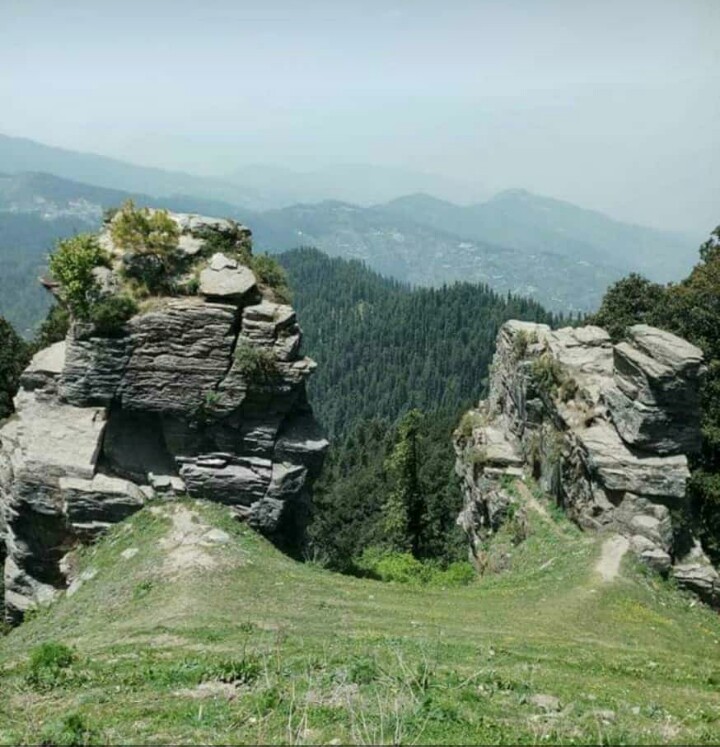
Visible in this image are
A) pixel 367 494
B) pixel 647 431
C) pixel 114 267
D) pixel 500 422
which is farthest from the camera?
pixel 367 494

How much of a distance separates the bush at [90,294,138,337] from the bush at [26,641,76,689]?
16.7 meters

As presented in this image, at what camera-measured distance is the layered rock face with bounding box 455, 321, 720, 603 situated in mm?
30672

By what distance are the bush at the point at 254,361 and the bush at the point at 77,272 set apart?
280 inches

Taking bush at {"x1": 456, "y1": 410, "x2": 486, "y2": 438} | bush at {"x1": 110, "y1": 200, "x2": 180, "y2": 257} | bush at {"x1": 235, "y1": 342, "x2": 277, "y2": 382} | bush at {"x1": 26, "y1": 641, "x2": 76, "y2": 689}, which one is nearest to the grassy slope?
bush at {"x1": 26, "y1": 641, "x2": 76, "y2": 689}

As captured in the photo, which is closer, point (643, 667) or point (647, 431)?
point (643, 667)

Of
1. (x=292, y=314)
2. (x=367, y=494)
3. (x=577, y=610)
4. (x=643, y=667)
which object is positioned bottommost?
(x=367, y=494)

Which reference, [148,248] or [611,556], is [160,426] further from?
[611,556]

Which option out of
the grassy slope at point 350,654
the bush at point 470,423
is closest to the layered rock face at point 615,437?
the grassy slope at point 350,654

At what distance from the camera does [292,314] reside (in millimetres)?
33188

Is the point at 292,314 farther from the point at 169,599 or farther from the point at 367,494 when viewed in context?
the point at 367,494

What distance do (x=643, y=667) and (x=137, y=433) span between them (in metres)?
24.1

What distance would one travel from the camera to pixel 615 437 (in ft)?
109

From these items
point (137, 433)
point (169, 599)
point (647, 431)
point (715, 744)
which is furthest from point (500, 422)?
point (715, 744)

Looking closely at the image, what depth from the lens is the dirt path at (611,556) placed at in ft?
93.8
